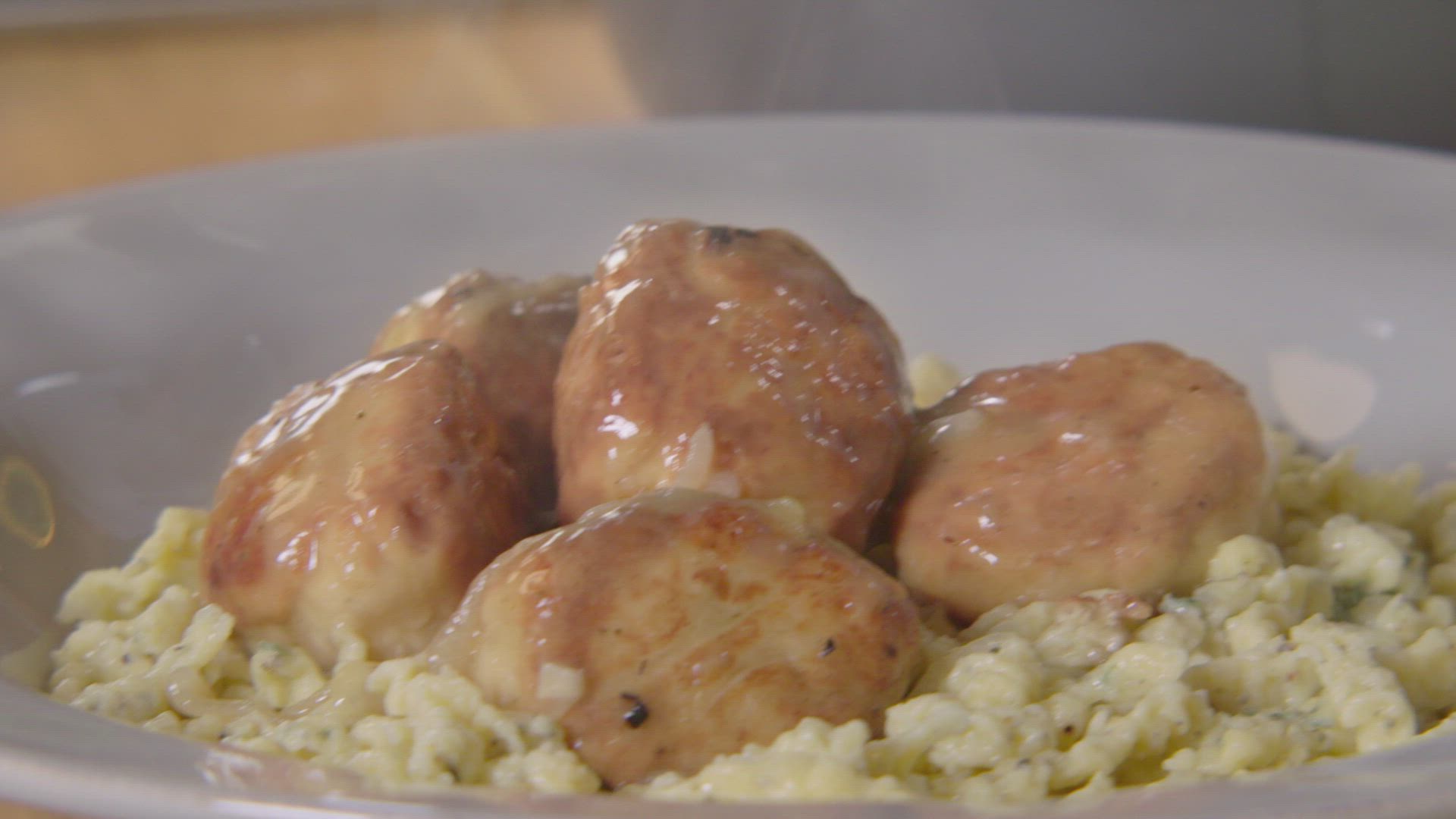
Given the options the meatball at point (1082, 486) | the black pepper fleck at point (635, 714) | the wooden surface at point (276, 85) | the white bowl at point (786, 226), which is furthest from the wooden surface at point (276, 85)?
the black pepper fleck at point (635, 714)

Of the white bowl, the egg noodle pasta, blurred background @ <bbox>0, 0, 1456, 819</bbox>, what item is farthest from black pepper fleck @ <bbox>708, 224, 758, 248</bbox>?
blurred background @ <bbox>0, 0, 1456, 819</bbox>

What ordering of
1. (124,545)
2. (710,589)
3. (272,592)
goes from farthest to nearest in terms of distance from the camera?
(124,545) → (272,592) → (710,589)

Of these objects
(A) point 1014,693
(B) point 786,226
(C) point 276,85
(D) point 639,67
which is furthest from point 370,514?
(D) point 639,67

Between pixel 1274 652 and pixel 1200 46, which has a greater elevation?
pixel 1200 46

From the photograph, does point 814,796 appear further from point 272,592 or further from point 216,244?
point 216,244

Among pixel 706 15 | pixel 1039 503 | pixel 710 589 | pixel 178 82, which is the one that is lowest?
pixel 710 589

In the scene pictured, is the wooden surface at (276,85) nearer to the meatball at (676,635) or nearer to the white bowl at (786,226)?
the white bowl at (786,226)

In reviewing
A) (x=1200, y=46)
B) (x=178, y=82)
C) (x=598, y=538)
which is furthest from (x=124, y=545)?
(x=178, y=82)
